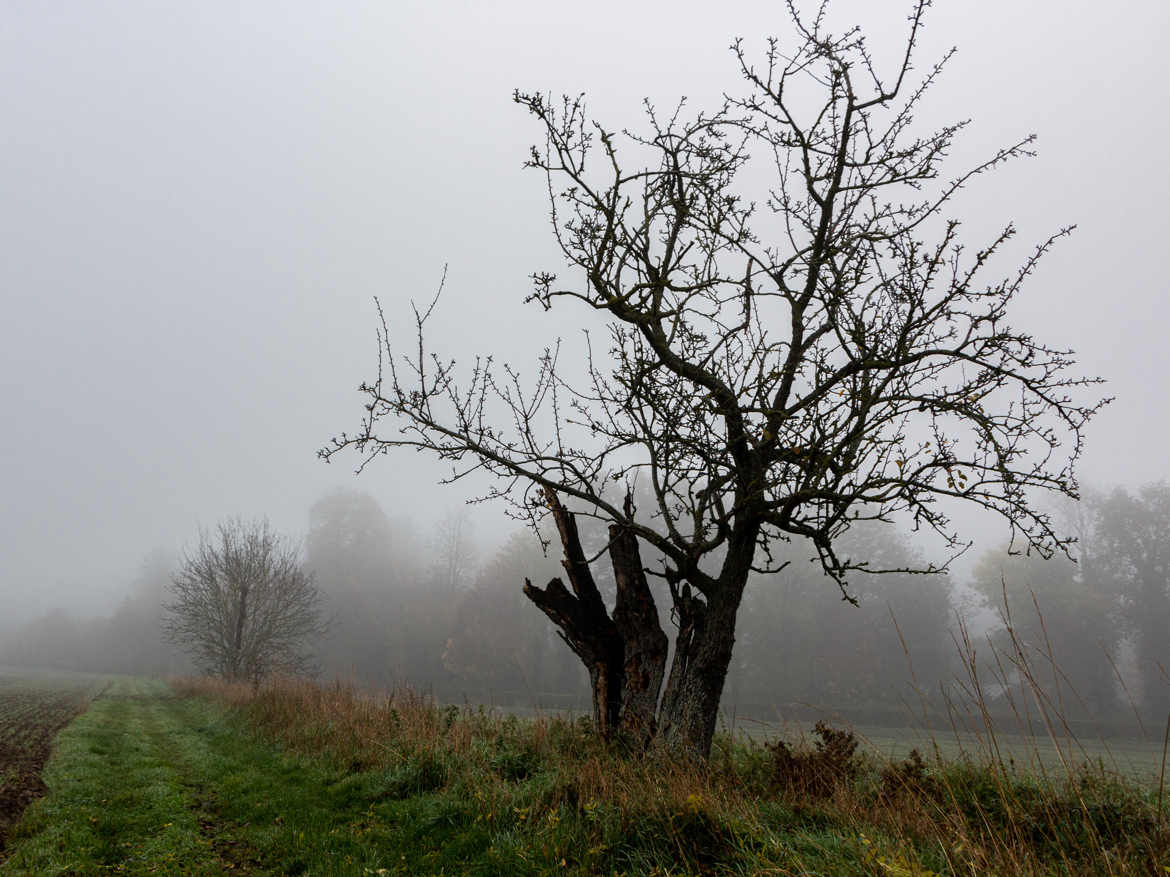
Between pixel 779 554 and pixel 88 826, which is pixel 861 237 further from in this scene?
pixel 779 554

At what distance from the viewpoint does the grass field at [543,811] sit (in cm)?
463

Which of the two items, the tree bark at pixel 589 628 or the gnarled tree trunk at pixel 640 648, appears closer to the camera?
the gnarled tree trunk at pixel 640 648

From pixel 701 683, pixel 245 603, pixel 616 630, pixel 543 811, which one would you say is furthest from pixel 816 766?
pixel 245 603

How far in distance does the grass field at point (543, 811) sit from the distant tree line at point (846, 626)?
2244 centimetres

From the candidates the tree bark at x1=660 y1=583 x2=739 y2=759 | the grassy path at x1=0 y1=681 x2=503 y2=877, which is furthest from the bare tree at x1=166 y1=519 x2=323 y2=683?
the tree bark at x1=660 y1=583 x2=739 y2=759

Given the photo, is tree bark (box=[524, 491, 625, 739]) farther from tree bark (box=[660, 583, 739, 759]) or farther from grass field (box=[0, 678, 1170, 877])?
tree bark (box=[660, 583, 739, 759])

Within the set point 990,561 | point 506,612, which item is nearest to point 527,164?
point 506,612

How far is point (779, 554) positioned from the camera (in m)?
44.2

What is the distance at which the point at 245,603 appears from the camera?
104ft

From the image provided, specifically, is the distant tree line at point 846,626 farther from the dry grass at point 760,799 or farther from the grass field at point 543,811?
the dry grass at point 760,799

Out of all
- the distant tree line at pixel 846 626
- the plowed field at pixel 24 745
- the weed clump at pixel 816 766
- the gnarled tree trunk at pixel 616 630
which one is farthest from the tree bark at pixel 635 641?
the distant tree line at pixel 846 626

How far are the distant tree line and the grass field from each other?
883 inches

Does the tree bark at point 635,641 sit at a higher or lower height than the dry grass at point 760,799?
higher

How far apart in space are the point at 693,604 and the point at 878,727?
27095 millimetres
